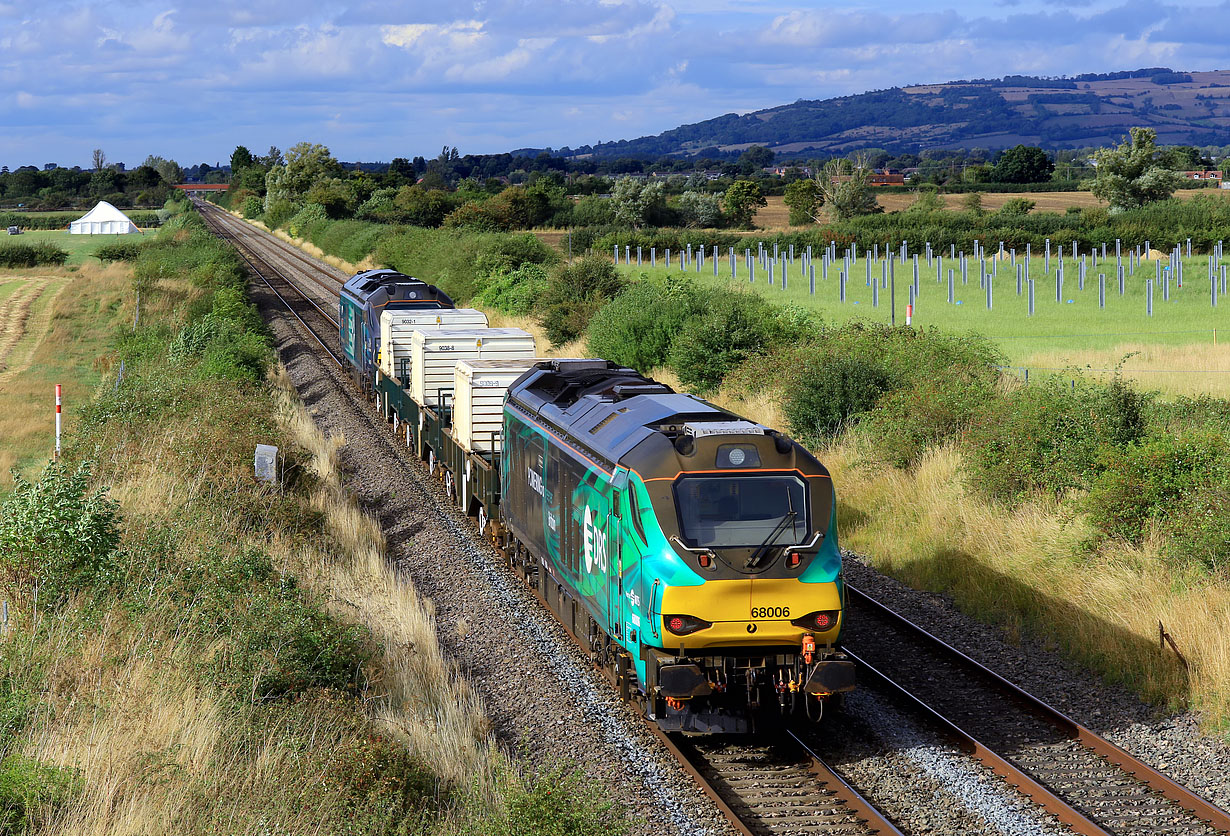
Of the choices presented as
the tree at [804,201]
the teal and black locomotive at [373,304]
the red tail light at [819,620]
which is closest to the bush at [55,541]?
the red tail light at [819,620]

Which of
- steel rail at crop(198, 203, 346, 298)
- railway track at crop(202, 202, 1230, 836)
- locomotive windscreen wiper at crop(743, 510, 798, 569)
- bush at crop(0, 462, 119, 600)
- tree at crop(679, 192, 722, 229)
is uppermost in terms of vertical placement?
tree at crop(679, 192, 722, 229)

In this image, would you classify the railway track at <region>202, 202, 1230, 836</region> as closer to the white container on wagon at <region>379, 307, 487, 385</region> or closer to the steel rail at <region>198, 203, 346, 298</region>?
the white container on wagon at <region>379, 307, 487, 385</region>

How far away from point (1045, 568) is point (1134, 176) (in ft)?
282

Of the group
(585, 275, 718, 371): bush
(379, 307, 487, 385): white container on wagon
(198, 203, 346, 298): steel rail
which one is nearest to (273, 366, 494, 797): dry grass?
(379, 307, 487, 385): white container on wagon

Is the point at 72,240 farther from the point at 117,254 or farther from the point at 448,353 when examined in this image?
the point at 448,353

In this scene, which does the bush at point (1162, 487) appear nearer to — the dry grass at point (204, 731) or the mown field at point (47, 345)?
the dry grass at point (204, 731)

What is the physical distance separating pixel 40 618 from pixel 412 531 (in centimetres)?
920

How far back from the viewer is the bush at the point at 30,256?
290ft

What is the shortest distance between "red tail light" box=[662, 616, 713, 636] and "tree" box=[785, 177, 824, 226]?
99.1 m

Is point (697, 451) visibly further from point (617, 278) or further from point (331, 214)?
point (331, 214)

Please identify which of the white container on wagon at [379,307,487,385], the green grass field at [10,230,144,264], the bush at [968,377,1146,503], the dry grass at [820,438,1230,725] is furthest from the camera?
the green grass field at [10,230,144,264]

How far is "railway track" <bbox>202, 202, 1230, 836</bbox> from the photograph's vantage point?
9.66m

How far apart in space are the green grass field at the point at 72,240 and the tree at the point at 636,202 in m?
43.4

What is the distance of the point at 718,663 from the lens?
10562 mm
